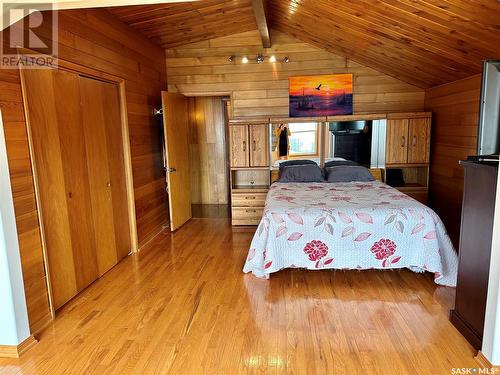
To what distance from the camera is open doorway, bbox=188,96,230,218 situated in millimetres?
5973

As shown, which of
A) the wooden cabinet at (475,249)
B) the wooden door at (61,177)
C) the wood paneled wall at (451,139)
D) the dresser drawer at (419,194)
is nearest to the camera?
the wooden cabinet at (475,249)

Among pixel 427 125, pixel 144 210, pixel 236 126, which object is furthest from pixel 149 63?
pixel 427 125

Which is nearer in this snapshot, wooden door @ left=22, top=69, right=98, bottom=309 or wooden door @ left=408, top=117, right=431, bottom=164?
wooden door @ left=22, top=69, right=98, bottom=309

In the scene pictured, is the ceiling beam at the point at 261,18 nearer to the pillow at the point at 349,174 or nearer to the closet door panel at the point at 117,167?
the closet door panel at the point at 117,167

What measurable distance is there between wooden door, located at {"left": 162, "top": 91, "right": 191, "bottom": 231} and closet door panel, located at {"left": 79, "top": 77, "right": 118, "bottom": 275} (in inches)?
44.0

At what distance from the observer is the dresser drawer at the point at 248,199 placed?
4766mm

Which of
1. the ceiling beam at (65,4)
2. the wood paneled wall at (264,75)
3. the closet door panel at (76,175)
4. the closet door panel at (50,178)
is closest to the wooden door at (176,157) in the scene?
the wood paneled wall at (264,75)

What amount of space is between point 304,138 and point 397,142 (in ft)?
4.02

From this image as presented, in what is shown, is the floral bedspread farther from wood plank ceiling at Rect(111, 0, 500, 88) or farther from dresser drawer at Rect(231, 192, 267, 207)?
dresser drawer at Rect(231, 192, 267, 207)

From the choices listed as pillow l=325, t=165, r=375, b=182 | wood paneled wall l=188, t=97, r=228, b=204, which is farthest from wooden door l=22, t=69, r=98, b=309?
wood paneled wall l=188, t=97, r=228, b=204

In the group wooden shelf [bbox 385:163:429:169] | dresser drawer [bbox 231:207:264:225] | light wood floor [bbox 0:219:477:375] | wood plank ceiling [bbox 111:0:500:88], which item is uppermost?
wood plank ceiling [bbox 111:0:500:88]

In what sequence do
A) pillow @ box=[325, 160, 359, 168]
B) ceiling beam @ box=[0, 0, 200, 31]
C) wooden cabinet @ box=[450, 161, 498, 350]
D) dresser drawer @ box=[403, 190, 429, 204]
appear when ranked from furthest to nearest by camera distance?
pillow @ box=[325, 160, 359, 168]
dresser drawer @ box=[403, 190, 429, 204]
wooden cabinet @ box=[450, 161, 498, 350]
ceiling beam @ box=[0, 0, 200, 31]

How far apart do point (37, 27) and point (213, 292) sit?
237 cm

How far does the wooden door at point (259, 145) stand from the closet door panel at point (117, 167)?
179cm
